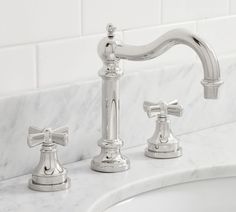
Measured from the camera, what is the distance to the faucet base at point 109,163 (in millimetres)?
1205

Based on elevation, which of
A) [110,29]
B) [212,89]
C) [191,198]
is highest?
[110,29]

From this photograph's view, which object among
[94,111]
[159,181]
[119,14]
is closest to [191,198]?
[159,181]

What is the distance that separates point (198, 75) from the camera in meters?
1.41

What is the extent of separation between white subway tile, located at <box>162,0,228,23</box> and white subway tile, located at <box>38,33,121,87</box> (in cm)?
15

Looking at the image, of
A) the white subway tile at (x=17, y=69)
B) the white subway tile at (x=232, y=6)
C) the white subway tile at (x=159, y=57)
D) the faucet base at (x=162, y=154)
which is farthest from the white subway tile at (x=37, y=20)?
the white subway tile at (x=232, y=6)

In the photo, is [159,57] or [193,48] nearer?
[193,48]

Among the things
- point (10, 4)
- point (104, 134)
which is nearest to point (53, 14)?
point (10, 4)

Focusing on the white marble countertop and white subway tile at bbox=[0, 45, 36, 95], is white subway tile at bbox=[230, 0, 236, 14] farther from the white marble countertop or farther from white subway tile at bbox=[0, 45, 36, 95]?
white subway tile at bbox=[0, 45, 36, 95]

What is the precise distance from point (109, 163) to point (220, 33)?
383mm

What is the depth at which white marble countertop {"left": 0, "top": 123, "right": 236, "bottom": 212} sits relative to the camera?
1.08 metres

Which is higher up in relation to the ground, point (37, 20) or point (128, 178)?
point (37, 20)

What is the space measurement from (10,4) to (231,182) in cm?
43

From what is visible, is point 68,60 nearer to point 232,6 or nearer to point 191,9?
point 191,9

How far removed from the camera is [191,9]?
4.58 feet
